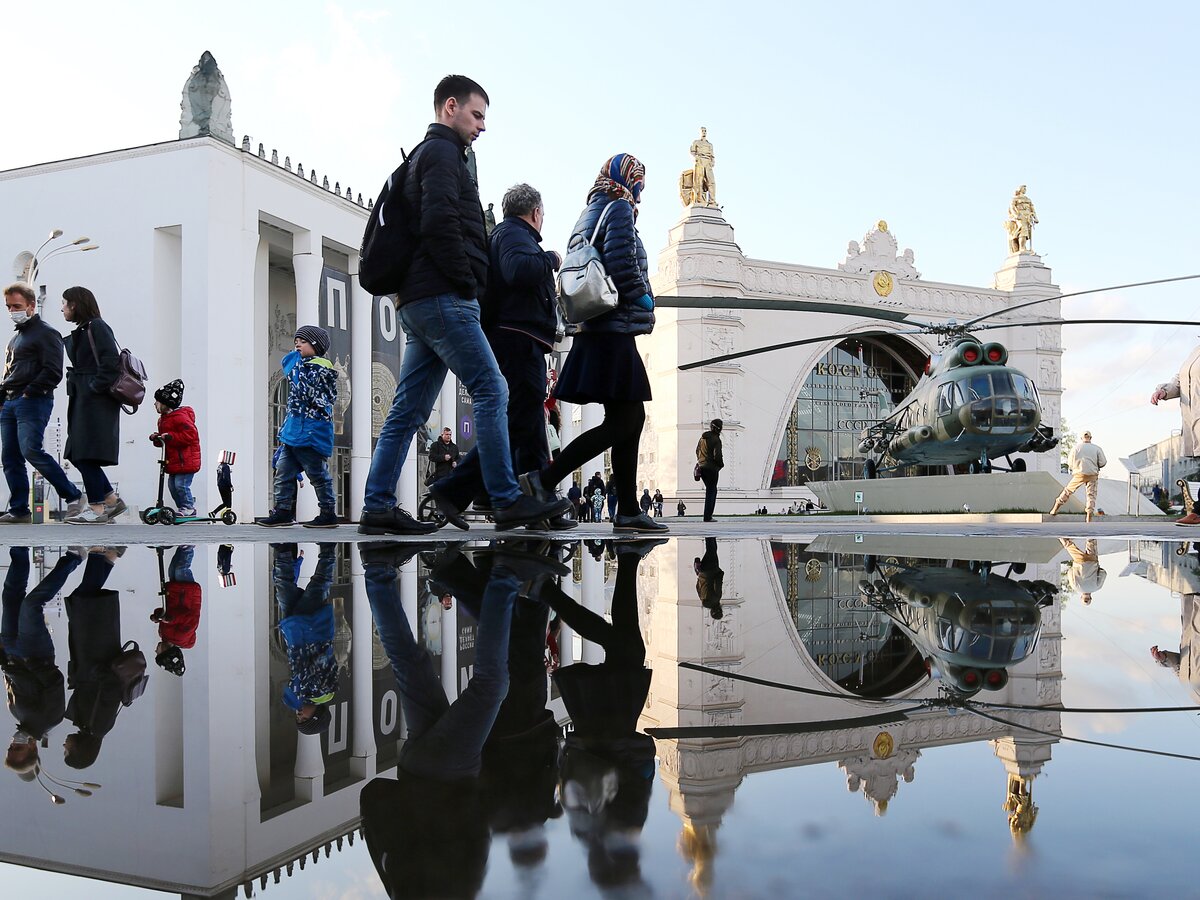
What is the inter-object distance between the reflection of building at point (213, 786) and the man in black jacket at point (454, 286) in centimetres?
232

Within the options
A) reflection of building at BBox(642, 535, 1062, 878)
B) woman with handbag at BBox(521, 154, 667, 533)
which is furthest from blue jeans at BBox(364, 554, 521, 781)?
woman with handbag at BBox(521, 154, 667, 533)

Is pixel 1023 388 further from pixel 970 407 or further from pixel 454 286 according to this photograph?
pixel 454 286

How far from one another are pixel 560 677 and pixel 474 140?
307 centimetres

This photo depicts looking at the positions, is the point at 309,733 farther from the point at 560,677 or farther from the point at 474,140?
the point at 474,140

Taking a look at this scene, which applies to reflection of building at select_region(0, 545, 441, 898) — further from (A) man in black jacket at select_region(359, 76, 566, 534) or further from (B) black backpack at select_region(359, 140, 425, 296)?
(B) black backpack at select_region(359, 140, 425, 296)

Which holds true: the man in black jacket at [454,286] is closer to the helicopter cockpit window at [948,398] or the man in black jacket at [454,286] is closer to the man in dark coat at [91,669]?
the man in dark coat at [91,669]

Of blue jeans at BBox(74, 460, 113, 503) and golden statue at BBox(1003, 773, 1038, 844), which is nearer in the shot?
golden statue at BBox(1003, 773, 1038, 844)

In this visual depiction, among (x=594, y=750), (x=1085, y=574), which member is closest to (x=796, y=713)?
(x=594, y=750)

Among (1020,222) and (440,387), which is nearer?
(440,387)

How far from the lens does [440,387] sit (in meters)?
3.81

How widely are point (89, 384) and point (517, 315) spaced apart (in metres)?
3.83

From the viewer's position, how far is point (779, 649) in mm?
1521

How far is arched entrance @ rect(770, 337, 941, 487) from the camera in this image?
3853 centimetres

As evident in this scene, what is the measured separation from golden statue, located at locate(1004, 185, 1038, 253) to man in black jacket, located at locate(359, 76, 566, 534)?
1701 inches
